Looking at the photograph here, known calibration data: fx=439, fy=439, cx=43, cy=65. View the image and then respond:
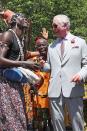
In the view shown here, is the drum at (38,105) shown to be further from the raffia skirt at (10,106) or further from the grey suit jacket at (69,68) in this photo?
the raffia skirt at (10,106)

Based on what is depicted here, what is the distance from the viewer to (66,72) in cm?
600

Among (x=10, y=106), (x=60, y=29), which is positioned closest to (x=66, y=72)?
(x=60, y=29)

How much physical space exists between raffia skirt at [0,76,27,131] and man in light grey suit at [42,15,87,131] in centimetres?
91

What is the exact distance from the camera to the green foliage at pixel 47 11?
53.3 feet

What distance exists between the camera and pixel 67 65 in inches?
237

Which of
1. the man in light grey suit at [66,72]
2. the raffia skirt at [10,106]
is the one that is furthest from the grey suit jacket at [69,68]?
the raffia skirt at [10,106]

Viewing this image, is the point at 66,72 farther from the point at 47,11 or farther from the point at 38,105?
the point at 47,11

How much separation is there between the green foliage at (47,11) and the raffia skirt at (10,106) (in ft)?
35.1

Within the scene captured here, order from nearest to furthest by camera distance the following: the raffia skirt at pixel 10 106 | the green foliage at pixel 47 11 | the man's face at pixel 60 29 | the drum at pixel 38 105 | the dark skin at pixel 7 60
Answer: the dark skin at pixel 7 60 → the raffia skirt at pixel 10 106 → the man's face at pixel 60 29 → the drum at pixel 38 105 → the green foliage at pixel 47 11

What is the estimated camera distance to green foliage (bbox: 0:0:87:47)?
1623 centimetres

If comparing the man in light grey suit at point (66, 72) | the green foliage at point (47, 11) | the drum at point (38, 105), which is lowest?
the drum at point (38, 105)

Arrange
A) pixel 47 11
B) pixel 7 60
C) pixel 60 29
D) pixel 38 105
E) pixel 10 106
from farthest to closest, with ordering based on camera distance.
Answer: pixel 47 11
pixel 38 105
pixel 60 29
pixel 10 106
pixel 7 60

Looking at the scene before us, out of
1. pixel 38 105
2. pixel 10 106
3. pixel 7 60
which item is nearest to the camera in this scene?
pixel 7 60

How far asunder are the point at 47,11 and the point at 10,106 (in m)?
11.9
